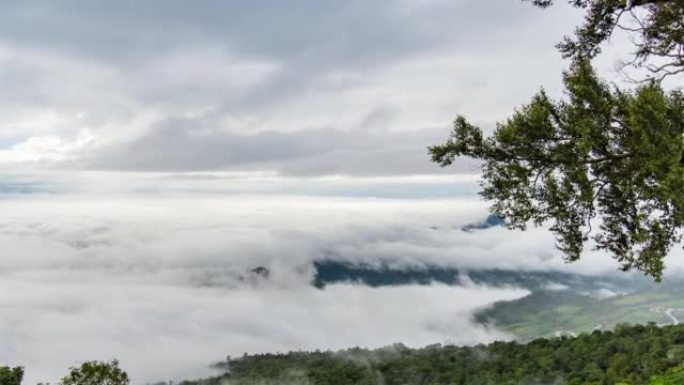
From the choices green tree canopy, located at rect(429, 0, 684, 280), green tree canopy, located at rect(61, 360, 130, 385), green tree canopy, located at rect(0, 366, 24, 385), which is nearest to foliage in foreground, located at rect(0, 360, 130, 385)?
green tree canopy, located at rect(61, 360, 130, 385)

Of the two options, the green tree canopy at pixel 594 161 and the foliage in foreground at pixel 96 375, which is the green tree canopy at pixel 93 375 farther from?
the green tree canopy at pixel 594 161

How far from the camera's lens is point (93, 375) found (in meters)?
46.9

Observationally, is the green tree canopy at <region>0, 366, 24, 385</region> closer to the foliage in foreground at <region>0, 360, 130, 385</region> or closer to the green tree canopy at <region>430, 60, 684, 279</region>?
the foliage in foreground at <region>0, 360, 130, 385</region>

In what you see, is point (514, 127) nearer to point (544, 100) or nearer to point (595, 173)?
point (544, 100)

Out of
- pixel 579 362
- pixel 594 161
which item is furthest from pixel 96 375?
pixel 579 362

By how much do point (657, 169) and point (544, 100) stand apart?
476 cm

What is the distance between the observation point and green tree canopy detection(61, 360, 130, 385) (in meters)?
46.7

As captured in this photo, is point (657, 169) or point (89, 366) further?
point (89, 366)

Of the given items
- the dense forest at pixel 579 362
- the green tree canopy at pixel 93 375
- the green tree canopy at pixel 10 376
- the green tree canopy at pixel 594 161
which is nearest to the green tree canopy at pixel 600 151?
the green tree canopy at pixel 594 161

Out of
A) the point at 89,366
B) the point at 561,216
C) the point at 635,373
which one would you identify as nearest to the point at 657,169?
the point at 561,216

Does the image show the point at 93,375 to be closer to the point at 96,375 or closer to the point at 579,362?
the point at 96,375

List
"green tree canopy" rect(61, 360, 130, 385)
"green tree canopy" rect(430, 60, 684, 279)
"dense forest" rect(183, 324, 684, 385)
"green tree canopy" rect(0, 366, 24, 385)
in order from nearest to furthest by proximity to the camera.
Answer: "green tree canopy" rect(430, 60, 684, 279)
"green tree canopy" rect(61, 360, 130, 385)
"green tree canopy" rect(0, 366, 24, 385)
"dense forest" rect(183, 324, 684, 385)

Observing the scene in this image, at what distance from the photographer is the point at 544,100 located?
21141 mm

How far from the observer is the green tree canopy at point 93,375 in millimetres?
46688
